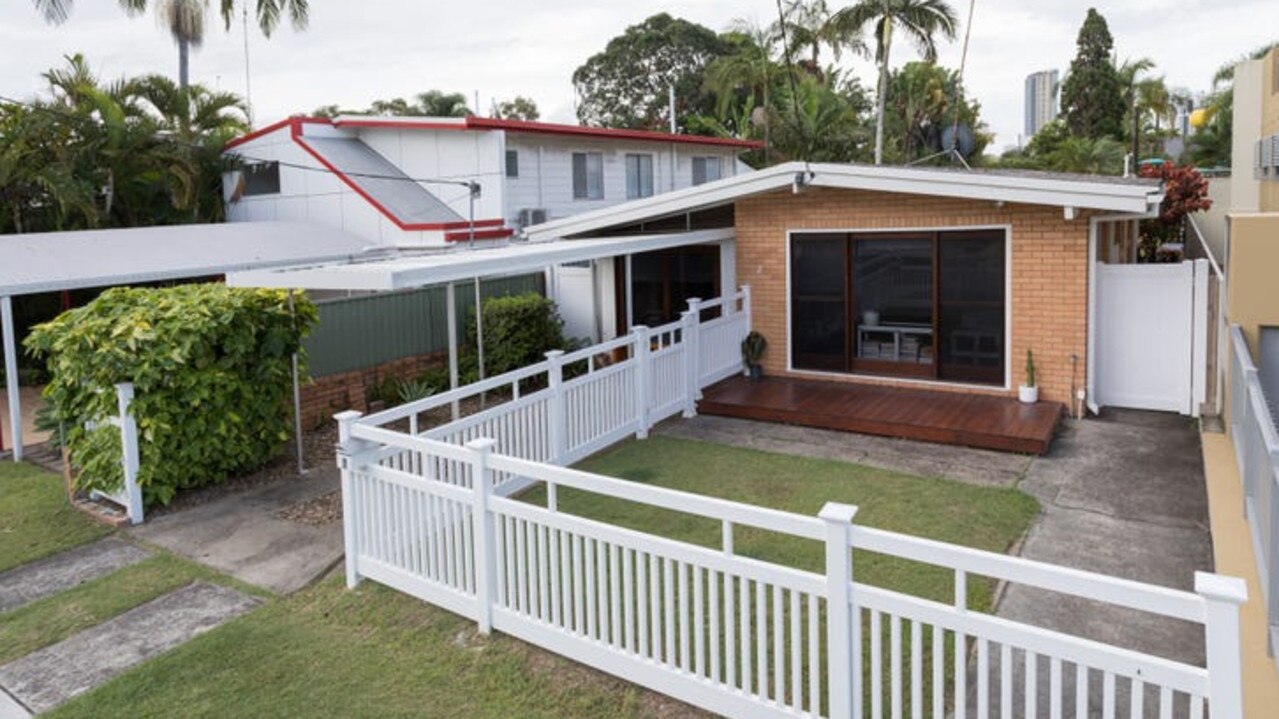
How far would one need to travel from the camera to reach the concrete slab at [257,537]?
673cm

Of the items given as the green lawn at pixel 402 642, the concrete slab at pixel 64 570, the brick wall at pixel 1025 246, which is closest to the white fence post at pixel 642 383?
the green lawn at pixel 402 642

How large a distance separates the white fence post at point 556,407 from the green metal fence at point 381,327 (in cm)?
355

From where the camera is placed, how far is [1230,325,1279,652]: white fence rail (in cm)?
440

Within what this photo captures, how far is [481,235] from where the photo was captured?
712 inches

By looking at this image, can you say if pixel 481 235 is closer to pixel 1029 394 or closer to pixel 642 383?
pixel 642 383

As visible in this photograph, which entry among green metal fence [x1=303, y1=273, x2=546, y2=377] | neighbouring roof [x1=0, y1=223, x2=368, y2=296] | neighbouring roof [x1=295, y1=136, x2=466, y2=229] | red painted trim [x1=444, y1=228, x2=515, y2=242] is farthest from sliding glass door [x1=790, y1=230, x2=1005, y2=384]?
neighbouring roof [x1=295, y1=136, x2=466, y2=229]

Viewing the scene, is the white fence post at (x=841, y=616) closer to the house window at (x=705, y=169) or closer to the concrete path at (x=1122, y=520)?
the concrete path at (x=1122, y=520)

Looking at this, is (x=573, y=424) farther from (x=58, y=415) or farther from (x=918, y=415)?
(x=58, y=415)

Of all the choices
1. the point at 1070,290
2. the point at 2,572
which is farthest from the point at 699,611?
the point at 1070,290

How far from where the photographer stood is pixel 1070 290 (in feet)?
33.9

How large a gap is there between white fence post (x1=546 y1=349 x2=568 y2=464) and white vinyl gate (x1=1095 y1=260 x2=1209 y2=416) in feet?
20.7

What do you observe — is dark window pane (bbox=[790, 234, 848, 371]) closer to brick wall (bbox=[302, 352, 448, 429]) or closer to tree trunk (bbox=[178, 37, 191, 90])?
brick wall (bbox=[302, 352, 448, 429])

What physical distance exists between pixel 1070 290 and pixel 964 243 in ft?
4.30

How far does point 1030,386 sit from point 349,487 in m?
7.83
